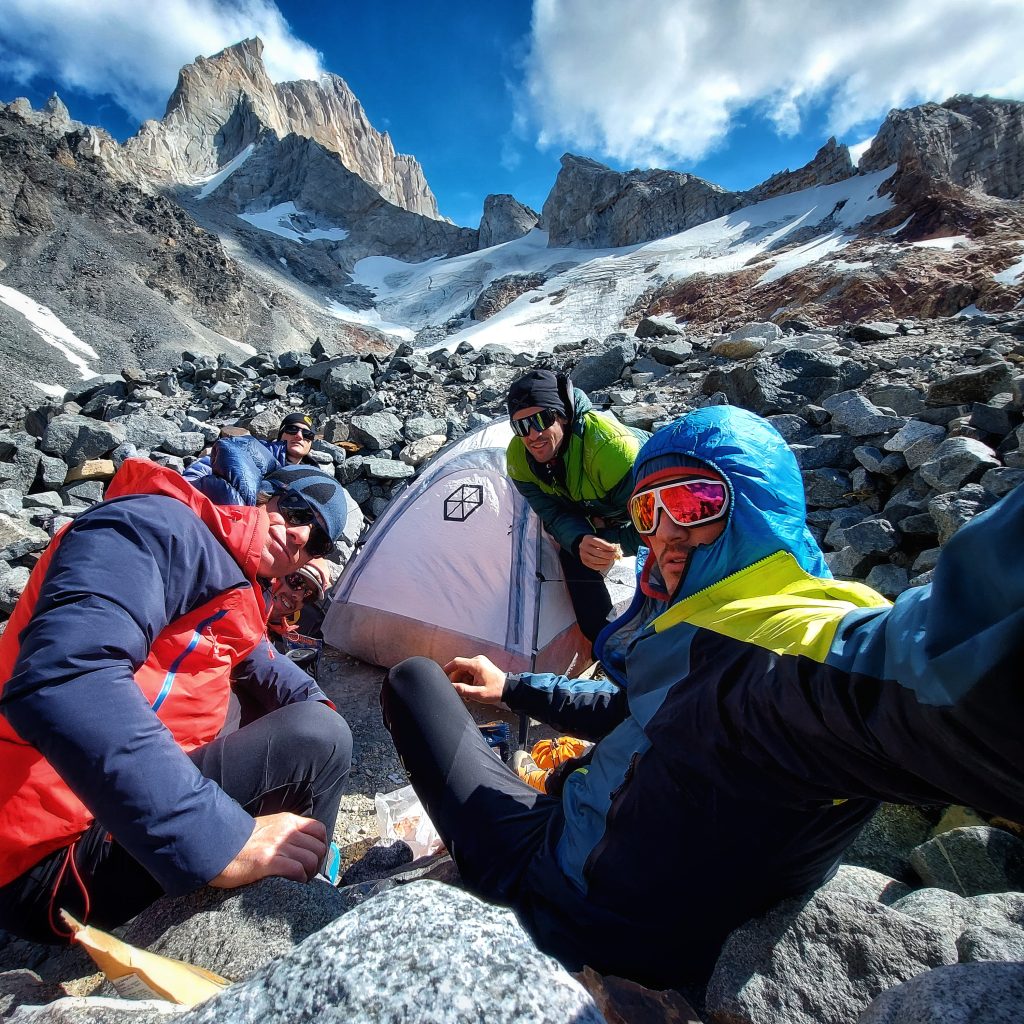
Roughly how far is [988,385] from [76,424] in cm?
1109

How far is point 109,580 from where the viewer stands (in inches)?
56.7

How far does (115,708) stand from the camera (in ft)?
4.41

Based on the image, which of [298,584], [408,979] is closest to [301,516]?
[298,584]

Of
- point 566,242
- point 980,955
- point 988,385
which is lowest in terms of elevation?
point 980,955

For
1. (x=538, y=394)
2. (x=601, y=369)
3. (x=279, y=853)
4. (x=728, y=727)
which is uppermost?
(x=601, y=369)

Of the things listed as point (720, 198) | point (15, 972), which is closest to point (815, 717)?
point (15, 972)

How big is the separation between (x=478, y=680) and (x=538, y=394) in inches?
86.1

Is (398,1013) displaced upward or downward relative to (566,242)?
downward

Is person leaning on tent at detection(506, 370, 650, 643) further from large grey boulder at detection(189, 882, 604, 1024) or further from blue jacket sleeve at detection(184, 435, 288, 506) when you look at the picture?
large grey boulder at detection(189, 882, 604, 1024)

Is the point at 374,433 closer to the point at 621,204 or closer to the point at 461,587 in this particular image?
the point at 461,587

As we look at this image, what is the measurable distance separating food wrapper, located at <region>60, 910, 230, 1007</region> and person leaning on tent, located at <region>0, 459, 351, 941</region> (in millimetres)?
189

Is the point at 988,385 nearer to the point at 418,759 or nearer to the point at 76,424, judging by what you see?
the point at 418,759

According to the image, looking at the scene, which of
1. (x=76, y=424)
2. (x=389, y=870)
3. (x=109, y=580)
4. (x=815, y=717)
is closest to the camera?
(x=815, y=717)

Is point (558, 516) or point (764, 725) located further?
point (558, 516)
